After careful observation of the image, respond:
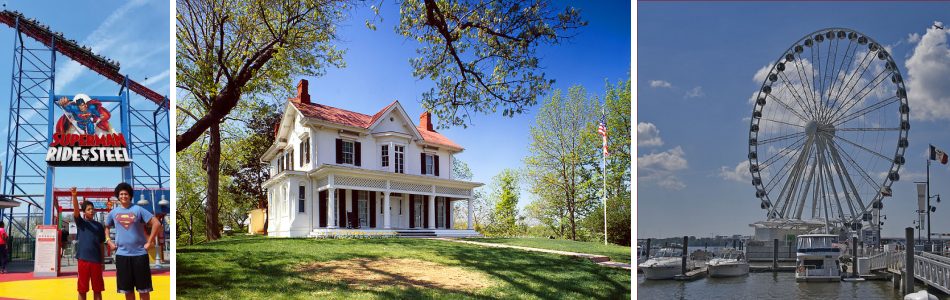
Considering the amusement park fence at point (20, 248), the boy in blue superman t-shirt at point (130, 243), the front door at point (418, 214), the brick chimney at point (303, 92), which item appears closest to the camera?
the boy in blue superman t-shirt at point (130, 243)

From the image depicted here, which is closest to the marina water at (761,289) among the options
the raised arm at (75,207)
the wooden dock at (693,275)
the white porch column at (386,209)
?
the wooden dock at (693,275)

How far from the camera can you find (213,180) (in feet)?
19.8

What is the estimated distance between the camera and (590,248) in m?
6.59

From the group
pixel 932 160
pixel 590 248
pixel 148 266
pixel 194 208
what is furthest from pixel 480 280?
pixel 932 160

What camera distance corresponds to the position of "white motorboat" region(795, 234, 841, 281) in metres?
16.2

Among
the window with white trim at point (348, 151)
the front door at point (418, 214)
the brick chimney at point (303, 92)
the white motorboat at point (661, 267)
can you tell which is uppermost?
the brick chimney at point (303, 92)

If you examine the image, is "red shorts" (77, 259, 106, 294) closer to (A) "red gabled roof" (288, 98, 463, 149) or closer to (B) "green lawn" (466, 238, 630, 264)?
(A) "red gabled roof" (288, 98, 463, 149)

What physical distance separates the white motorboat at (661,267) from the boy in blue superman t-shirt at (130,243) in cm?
1151

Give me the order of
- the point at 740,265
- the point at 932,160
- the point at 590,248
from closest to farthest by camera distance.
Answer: the point at 590,248
the point at 932,160
the point at 740,265

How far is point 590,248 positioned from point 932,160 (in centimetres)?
1073

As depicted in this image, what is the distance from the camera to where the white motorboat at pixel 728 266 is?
56.6 ft

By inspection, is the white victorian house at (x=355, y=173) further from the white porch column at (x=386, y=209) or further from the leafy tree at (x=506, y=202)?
the leafy tree at (x=506, y=202)

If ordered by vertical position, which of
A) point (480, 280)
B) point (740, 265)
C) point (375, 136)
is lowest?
point (740, 265)

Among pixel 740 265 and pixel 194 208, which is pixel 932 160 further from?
pixel 194 208
